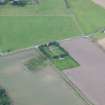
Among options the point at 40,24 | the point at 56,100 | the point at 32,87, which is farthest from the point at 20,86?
the point at 40,24

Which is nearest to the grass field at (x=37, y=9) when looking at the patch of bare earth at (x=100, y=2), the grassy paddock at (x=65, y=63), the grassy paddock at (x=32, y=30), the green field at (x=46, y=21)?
the green field at (x=46, y=21)

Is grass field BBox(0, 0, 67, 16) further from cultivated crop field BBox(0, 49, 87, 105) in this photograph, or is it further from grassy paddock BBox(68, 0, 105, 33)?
cultivated crop field BBox(0, 49, 87, 105)

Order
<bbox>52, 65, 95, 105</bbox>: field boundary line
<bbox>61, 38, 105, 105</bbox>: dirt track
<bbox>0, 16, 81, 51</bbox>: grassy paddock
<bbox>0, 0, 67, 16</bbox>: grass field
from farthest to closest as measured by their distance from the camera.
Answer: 1. <bbox>0, 0, 67, 16</bbox>: grass field
2. <bbox>0, 16, 81, 51</bbox>: grassy paddock
3. <bbox>61, 38, 105, 105</bbox>: dirt track
4. <bbox>52, 65, 95, 105</bbox>: field boundary line

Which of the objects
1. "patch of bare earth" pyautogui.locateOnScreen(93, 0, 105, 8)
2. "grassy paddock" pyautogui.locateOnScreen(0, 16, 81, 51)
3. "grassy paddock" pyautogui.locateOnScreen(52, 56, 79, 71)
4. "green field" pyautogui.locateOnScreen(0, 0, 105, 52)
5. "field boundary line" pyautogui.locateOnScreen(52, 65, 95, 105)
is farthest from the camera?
"patch of bare earth" pyautogui.locateOnScreen(93, 0, 105, 8)

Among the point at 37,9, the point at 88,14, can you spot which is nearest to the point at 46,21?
the point at 37,9

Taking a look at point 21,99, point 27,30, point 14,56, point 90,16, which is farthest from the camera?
point 90,16

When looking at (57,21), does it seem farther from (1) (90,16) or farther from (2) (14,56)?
(2) (14,56)

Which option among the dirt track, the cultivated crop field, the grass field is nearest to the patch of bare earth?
the grass field
